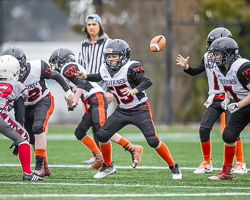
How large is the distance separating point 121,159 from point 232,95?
2.92 m

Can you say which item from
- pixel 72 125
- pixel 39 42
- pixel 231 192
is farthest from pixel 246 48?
pixel 231 192

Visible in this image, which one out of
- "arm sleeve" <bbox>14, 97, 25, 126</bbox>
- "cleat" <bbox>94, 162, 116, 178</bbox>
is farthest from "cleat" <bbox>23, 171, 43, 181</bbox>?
"cleat" <bbox>94, 162, 116, 178</bbox>

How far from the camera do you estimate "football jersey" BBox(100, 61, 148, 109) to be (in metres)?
6.29

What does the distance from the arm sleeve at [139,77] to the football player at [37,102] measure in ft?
3.23

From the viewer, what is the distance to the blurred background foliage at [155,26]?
54.5 ft

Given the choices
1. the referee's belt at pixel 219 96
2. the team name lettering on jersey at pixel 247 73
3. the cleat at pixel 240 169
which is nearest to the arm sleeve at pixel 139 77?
the team name lettering on jersey at pixel 247 73

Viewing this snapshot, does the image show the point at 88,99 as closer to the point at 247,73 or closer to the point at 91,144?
the point at 91,144

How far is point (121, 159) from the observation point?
864 cm

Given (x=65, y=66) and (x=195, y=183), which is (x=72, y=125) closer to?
(x=65, y=66)

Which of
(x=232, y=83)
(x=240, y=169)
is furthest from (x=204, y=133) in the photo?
(x=232, y=83)

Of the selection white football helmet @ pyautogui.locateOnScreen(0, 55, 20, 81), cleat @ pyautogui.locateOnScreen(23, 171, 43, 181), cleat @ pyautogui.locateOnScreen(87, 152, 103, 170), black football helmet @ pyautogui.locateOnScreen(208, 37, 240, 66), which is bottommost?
cleat @ pyautogui.locateOnScreen(87, 152, 103, 170)

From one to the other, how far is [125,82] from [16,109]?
49.9 inches

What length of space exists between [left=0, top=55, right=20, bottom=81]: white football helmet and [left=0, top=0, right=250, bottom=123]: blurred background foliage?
33.1 ft

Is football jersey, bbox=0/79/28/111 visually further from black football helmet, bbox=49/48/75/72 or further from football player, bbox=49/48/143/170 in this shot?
black football helmet, bbox=49/48/75/72
